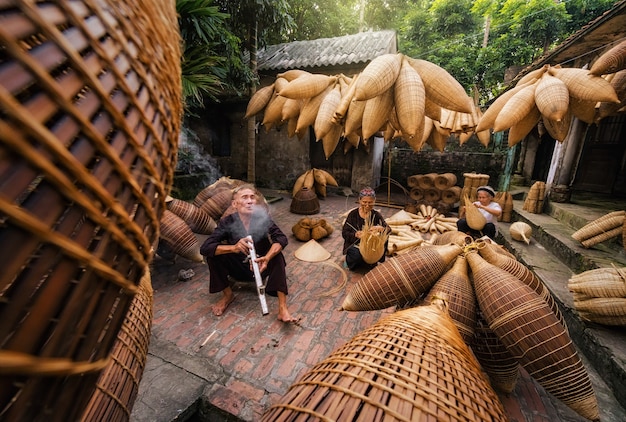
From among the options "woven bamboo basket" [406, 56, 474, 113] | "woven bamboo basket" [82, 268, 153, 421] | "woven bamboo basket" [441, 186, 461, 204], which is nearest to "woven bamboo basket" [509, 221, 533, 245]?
"woven bamboo basket" [441, 186, 461, 204]

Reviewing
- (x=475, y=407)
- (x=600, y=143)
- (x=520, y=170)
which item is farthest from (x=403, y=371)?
(x=520, y=170)

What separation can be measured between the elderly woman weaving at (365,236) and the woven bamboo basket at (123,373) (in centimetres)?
270

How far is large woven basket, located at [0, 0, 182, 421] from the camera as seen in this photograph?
23 centimetres

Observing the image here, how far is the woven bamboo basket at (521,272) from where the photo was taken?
6.14ft

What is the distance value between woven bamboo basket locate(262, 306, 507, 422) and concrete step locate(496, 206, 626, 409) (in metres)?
2.19

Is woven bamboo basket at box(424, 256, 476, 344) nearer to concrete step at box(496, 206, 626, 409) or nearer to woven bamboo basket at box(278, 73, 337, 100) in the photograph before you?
concrete step at box(496, 206, 626, 409)

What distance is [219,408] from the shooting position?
5.96 feet

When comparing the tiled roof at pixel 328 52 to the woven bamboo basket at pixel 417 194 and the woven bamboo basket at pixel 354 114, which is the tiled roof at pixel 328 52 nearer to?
the woven bamboo basket at pixel 417 194

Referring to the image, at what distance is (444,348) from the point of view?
102 cm

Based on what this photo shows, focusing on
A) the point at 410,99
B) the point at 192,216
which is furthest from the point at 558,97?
the point at 192,216

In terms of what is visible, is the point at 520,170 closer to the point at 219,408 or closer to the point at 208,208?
the point at 208,208

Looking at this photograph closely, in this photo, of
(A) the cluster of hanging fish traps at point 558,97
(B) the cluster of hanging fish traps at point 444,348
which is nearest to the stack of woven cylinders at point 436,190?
(B) the cluster of hanging fish traps at point 444,348

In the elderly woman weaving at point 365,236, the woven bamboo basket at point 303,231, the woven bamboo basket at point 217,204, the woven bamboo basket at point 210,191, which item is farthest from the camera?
the woven bamboo basket at point 303,231

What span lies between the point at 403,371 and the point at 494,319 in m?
1.07
